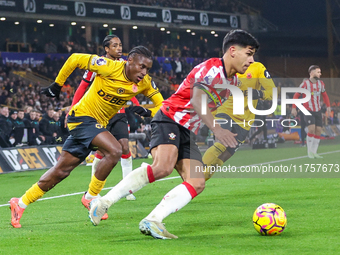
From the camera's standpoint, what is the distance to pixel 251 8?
42.8 meters

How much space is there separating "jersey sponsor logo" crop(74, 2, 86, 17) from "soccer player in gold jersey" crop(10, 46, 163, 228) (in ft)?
91.2

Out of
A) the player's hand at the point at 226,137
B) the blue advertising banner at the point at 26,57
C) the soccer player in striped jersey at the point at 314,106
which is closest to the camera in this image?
the player's hand at the point at 226,137

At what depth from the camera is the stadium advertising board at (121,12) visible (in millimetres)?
31078

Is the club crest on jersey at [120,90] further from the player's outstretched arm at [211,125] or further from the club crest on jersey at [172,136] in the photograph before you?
the player's outstretched arm at [211,125]

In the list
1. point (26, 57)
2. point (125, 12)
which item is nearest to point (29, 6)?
point (26, 57)

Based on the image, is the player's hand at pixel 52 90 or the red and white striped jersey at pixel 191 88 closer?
the red and white striped jersey at pixel 191 88

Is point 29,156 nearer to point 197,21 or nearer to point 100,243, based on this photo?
point 100,243

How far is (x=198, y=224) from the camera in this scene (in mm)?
5836

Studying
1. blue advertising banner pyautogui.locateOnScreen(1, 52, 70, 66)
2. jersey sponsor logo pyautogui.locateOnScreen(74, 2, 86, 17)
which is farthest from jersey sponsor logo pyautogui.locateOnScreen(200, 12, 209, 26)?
blue advertising banner pyautogui.locateOnScreen(1, 52, 70, 66)

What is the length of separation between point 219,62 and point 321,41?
1827 inches

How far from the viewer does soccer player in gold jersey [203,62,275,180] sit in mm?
7270

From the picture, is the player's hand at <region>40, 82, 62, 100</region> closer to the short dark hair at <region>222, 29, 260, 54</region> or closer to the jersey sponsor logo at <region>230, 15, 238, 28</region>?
the short dark hair at <region>222, 29, 260, 54</region>

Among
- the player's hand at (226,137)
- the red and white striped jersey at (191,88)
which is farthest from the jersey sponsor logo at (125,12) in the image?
the player's hand at (226,137)

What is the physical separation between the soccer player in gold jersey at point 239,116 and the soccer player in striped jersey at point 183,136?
5.70ft
